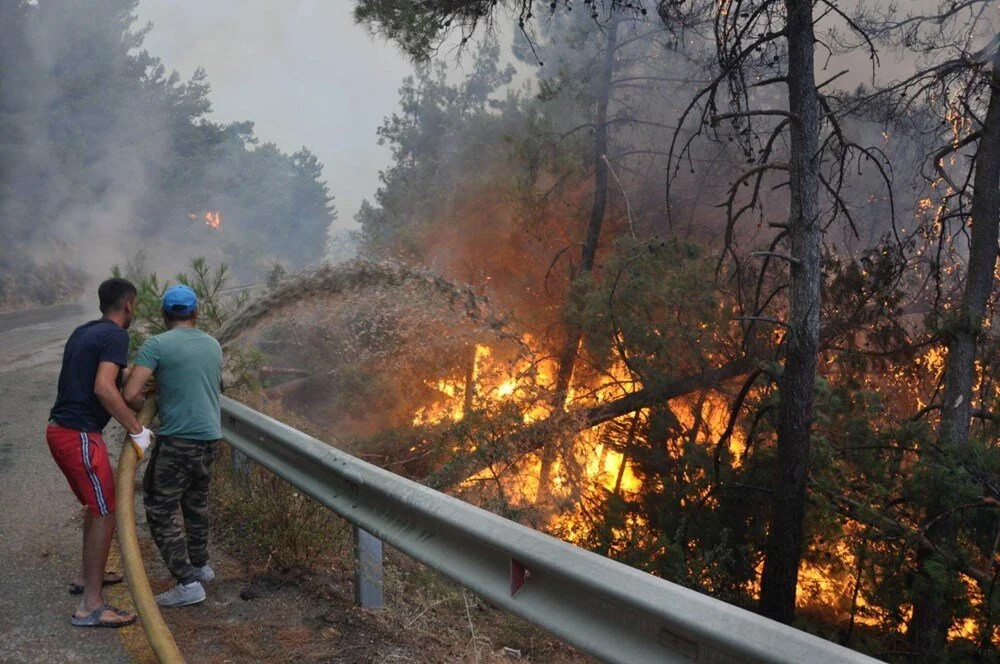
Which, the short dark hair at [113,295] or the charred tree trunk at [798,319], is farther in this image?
the charred tree trunk at [798,319]

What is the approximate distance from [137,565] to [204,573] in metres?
0.94

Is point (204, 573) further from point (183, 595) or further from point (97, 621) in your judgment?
point (97, 621)

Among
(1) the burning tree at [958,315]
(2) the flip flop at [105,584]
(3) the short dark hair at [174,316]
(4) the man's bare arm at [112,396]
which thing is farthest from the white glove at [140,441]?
(1) the burning tree at [958,315]

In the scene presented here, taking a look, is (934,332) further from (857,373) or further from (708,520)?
(708,520)

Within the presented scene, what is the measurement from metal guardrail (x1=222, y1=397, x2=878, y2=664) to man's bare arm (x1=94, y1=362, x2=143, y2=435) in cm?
94

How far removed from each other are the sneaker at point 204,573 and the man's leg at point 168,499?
103 mm

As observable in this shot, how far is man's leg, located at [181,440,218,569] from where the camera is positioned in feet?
14.0

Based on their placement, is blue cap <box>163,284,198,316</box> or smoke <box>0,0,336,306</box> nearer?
blue cap <box>163,284,198,316</box>

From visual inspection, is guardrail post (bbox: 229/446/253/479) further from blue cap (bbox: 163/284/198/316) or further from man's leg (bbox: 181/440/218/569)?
blue cap (bbox: 163/284/198/316)

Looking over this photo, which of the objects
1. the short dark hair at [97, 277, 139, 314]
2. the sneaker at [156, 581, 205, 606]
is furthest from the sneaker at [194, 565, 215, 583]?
the short dark hair at [97, 277, 139, 314]

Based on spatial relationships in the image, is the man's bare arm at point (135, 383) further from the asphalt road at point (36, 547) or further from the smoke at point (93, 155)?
the smoke at point (93, 155)

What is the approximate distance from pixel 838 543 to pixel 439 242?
17.6 m

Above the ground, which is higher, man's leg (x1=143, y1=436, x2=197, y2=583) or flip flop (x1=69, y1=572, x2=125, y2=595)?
man's leg (x1=143, y1=436, x2=197, y2=583)

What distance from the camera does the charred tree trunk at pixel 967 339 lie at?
9.02m
